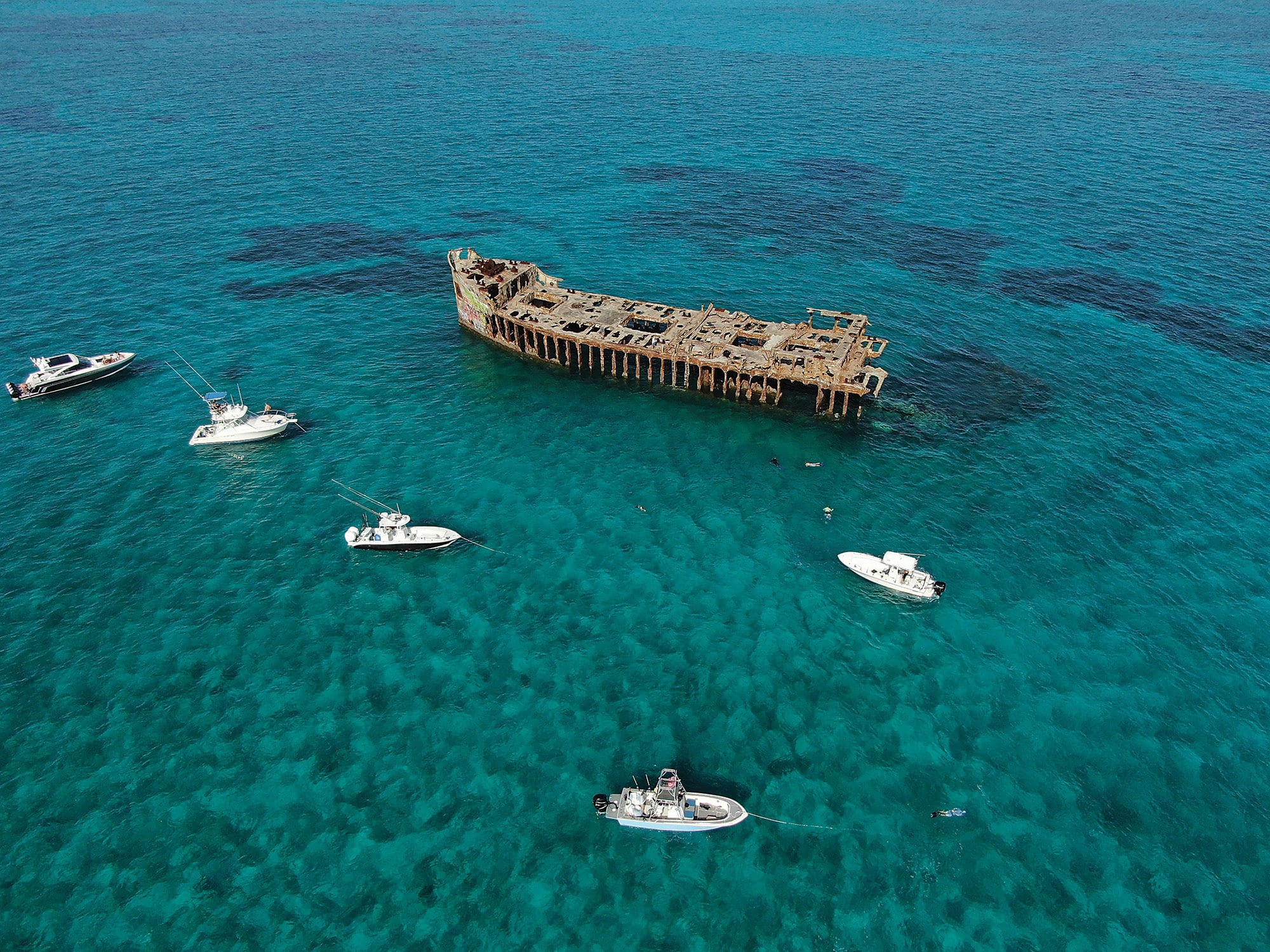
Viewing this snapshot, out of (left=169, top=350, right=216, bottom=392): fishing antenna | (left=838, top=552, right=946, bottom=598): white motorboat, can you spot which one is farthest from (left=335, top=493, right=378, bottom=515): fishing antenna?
(left=838, top=552, right=946, bottom=598): white motorboat

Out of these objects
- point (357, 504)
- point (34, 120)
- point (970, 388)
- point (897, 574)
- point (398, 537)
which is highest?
point (34, 120)

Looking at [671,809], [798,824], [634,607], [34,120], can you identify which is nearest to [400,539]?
[634,607]

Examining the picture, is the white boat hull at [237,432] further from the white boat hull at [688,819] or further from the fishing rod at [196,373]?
the white boat hull at [688,819]

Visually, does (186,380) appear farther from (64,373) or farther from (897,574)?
(897,574)

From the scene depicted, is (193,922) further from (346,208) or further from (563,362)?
(346,208)

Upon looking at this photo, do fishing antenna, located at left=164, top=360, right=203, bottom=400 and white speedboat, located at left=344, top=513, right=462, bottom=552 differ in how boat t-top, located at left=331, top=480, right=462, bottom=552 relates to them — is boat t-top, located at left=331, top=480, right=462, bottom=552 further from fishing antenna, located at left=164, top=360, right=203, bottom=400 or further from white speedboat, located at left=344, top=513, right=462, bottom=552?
fishing antenna, located at left=164, top=360, right=203, bottom=400

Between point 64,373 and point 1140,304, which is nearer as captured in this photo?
point 64,373
